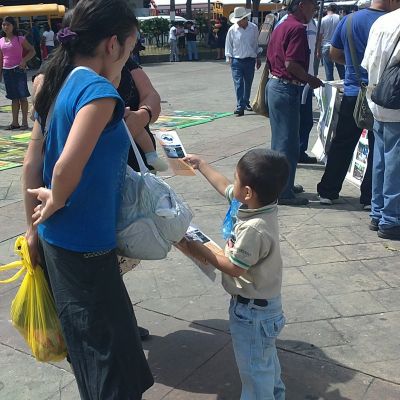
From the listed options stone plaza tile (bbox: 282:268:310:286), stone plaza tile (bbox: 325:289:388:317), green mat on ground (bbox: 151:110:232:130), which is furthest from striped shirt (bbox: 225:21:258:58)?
stone plaza tile (bbox: 325:289:388:317)

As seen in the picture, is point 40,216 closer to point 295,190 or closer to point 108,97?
point 108,97

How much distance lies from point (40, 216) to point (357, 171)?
4575 millimetres

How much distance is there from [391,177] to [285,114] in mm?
1190

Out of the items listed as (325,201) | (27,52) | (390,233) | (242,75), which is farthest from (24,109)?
(390,233)

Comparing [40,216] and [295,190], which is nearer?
[40,216]

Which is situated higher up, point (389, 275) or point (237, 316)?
point (237, 316)

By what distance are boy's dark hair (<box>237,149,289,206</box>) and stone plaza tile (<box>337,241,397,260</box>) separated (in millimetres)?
2172

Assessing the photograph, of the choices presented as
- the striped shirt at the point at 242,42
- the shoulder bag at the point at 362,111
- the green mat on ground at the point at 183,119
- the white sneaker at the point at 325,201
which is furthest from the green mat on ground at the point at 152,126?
the shoulder bag at the point at 362,111

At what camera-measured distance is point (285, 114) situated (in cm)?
540

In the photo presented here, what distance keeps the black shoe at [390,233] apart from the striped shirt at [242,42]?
21.0 feet

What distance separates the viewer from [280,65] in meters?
5.37

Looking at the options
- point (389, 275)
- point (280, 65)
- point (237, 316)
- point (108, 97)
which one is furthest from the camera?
point (280, 65)

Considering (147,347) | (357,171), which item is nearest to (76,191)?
(147,347)

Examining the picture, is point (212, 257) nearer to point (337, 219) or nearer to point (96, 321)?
point (96, 321)
